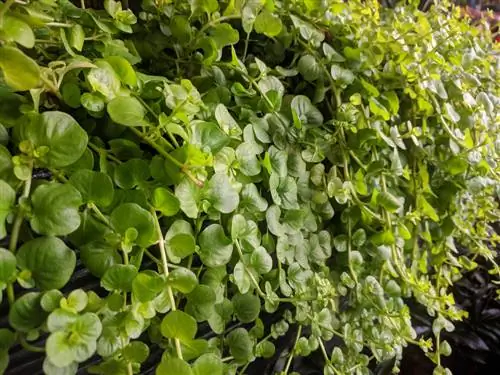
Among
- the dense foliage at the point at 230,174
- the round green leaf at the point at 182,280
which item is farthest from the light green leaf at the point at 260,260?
the round green leaf at the point at 182,280

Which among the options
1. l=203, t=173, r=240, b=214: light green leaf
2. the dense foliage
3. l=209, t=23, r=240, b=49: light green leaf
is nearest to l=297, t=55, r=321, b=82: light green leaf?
the dense foliage

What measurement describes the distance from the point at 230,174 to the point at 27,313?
0.70ft

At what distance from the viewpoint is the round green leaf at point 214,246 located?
44 cm

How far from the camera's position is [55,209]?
0.33 m

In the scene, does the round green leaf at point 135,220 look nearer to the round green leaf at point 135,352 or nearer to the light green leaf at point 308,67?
the round green leaf at point 135,352

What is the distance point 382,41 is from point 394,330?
0.39 m

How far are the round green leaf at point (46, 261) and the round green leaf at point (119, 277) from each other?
0.11 ft

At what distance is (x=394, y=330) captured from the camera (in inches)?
24.9

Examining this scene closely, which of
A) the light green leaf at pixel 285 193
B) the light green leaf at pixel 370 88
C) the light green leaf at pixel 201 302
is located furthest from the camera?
the light green leaf at pixel 370 88

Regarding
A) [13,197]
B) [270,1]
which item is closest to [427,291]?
[270,1]

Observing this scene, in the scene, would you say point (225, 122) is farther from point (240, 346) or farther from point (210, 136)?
point (240, 346)

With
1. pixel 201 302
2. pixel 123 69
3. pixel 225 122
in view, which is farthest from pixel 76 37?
pixel 201 302

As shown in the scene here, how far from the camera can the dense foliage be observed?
1.13 feet

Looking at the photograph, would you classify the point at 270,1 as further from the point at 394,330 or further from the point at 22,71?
the point at 394,330
